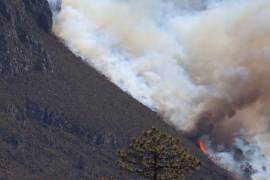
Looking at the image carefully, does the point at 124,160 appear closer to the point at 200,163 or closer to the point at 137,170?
the point at 137,170

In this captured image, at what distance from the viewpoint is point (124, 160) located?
93.4 m

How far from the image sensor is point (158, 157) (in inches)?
3703

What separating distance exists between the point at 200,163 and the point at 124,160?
25.2 feet

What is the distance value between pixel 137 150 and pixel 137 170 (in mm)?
2022

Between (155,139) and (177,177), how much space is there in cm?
439

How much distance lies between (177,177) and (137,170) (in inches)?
162

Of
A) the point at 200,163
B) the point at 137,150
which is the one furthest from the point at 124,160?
the point at 200,163

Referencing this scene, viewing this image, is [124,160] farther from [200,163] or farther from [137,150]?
[200,163]

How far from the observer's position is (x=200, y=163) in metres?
93.8

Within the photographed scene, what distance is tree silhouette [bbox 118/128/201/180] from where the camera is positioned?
92.6m

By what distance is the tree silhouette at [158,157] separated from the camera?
304 ft

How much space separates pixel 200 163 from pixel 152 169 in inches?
195

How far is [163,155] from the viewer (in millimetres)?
93750

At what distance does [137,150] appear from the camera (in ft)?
307
